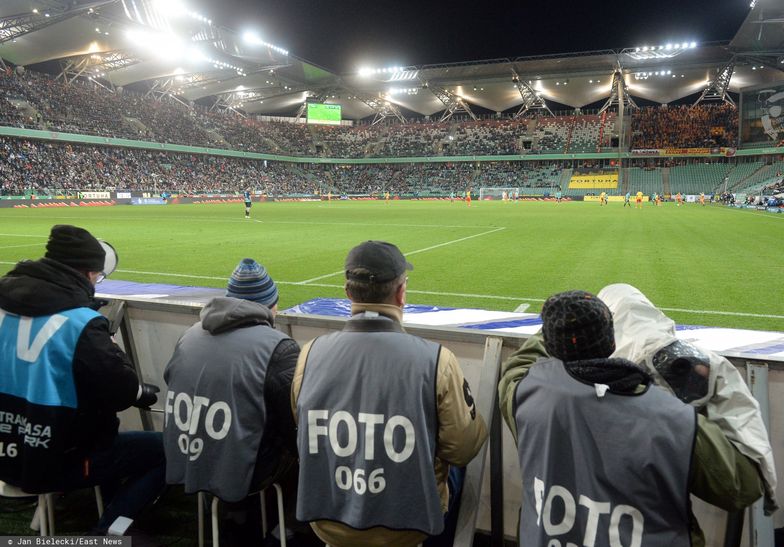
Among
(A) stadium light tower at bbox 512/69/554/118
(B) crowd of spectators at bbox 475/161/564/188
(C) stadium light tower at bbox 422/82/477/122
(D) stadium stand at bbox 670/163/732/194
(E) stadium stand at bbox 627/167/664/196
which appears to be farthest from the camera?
(B) crowd of spectators at bbox 475/161/564/188

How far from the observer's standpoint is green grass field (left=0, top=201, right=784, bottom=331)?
7.96 metres

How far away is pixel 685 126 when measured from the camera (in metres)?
66.7

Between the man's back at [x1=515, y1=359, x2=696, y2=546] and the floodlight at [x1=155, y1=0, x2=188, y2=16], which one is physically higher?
the floodlight at [x1=155, y1=0, x2=188, y2=16]

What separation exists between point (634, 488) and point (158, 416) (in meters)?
3.85

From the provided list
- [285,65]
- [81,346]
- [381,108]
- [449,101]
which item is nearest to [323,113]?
[285,65]

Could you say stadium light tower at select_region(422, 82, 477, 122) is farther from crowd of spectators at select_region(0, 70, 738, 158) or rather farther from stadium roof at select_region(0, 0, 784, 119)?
crowd of spectators at select_region(0, 70, 738, 158)

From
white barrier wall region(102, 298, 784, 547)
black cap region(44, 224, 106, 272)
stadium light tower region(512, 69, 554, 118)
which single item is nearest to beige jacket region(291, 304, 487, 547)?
white barrier wall region(102, 298, 784, 547)

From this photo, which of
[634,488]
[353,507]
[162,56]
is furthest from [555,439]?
[162,56]

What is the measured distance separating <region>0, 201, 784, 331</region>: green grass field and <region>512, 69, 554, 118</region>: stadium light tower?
4521cm

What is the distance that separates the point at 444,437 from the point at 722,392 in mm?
1037

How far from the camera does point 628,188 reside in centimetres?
6359

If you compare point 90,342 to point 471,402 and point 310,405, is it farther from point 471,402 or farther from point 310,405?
point 471,402

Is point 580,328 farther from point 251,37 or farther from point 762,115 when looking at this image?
point 762,115

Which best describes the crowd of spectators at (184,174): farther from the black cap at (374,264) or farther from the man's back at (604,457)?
the man's back at (604,457)
